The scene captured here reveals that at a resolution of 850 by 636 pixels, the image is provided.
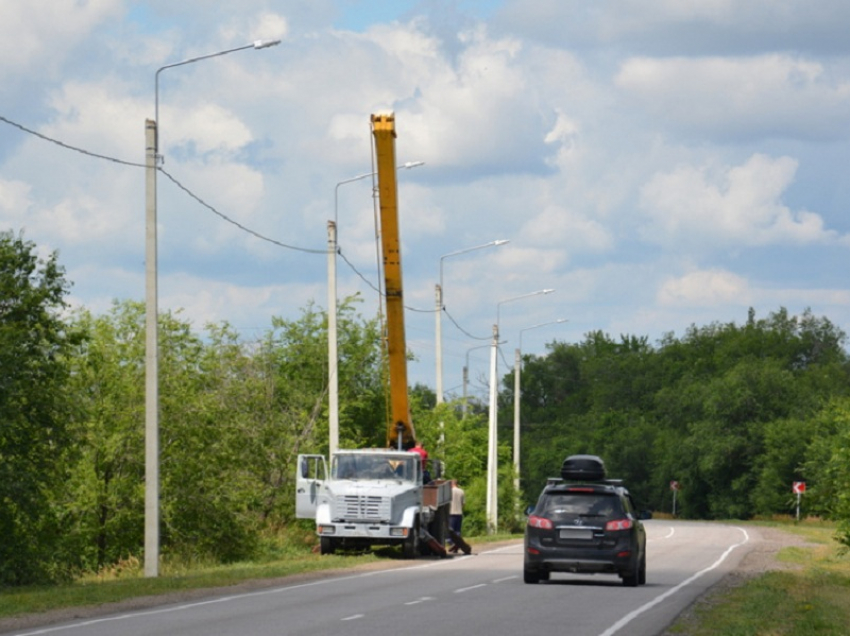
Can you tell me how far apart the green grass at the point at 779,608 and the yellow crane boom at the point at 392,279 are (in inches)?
371

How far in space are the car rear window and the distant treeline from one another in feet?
30.1

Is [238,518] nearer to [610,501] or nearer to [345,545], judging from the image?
[345,545]

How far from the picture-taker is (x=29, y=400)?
3005cm

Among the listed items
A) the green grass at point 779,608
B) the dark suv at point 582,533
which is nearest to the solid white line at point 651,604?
the green grass at point 779,608

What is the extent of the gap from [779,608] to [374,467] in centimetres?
1541

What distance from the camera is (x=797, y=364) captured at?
150000 millimetres

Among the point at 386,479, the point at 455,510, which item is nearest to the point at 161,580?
the point at 386,479

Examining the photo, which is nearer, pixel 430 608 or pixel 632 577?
pixel 430 608

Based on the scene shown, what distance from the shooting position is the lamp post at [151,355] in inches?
1059

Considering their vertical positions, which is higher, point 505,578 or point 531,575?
point 531,575

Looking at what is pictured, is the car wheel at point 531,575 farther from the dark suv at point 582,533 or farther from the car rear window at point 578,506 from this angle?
the car rear window at point 578,506

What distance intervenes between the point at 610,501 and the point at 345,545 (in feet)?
37.5

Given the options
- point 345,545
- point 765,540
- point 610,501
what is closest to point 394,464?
point 345,545

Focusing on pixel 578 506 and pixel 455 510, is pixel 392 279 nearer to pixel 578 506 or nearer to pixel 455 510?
pixel 455 510
